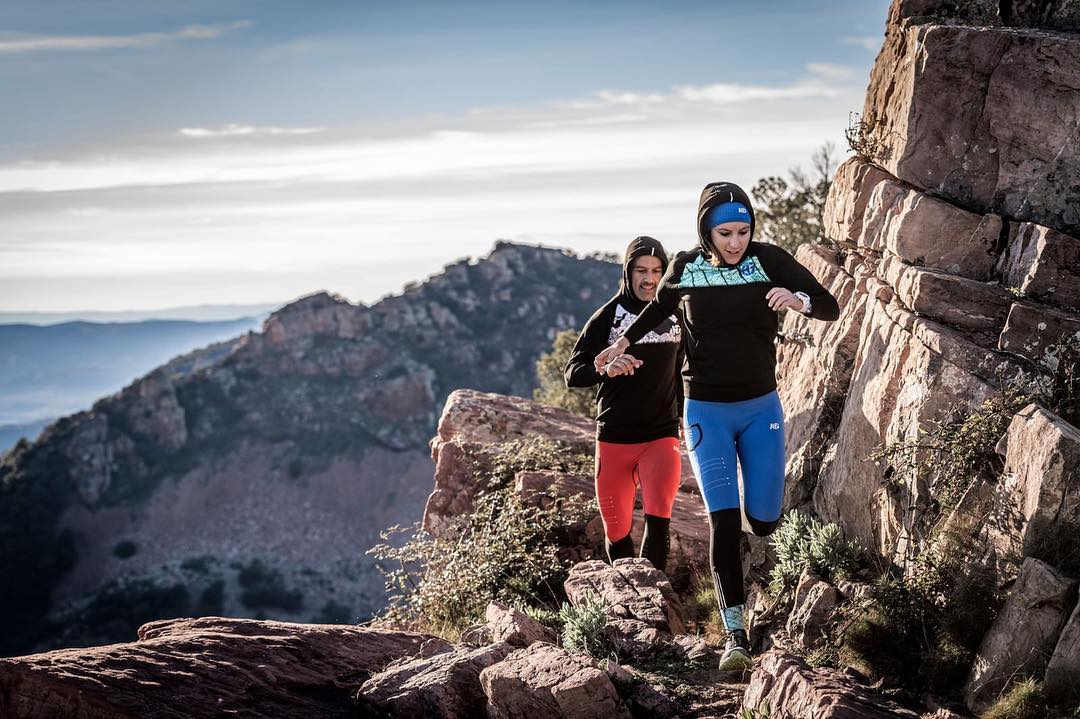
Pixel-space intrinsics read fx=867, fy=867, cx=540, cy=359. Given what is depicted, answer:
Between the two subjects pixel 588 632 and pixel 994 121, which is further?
pixel 994 121

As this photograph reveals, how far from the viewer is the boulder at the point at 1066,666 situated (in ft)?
13.1

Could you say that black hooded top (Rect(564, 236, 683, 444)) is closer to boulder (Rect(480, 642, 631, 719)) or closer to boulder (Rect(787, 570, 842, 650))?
boulder (Rect(787, 570, 842, 650))

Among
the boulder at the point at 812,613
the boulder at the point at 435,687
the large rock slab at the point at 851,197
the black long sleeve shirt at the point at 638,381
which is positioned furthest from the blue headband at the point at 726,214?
the boulder at the point at 435,687

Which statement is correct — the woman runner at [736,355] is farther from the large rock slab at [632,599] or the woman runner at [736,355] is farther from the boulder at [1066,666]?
the boulder at [1066,666]

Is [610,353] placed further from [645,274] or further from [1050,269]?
[1050,269]

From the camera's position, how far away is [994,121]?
6.05 metres

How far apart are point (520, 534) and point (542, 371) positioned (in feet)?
53.6

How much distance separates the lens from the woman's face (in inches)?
214

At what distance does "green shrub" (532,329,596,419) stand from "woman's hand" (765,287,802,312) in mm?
10685

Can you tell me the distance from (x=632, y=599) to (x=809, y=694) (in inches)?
78.4

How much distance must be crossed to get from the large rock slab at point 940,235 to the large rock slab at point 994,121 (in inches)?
7.8

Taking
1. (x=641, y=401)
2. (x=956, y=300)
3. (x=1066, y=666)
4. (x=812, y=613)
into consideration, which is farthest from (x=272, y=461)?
(x=1066, y=666)

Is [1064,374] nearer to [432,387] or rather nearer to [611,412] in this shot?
[611,412]

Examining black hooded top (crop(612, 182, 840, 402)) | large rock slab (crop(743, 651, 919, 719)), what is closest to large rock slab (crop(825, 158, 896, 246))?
black hooded top (crop(612, 182, 840, 402))
